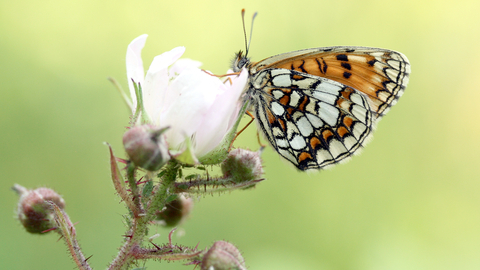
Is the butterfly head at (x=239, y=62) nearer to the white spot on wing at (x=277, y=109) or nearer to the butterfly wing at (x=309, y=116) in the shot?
the butterfly wing at (x=309, y=116)

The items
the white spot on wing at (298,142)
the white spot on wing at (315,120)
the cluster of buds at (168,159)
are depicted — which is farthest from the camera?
the white spot on wing at (315,120)

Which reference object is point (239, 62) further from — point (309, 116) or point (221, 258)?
point (221, 258)

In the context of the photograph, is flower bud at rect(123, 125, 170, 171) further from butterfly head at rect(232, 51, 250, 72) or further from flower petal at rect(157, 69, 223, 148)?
butterfly head at rect(232, 51, 250, 72)

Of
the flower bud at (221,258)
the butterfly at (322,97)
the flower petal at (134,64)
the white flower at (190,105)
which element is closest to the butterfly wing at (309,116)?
the butterfly at (322,97)

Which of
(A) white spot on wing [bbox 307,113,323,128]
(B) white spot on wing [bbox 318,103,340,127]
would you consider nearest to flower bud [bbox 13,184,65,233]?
(A) white spot on wing [bbox 307,113,323,128]

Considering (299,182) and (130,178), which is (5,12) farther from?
(130,178)

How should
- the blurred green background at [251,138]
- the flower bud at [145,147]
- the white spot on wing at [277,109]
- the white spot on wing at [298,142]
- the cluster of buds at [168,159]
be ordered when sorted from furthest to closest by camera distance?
the blurred green background at [251,138] → the white spot on wing at [277,109] → the white spot on wing at [298,142] → the cluster of buds at [168,159] → the flower bud at [145,147]

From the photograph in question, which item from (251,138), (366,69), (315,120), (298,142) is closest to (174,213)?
(298,142)
